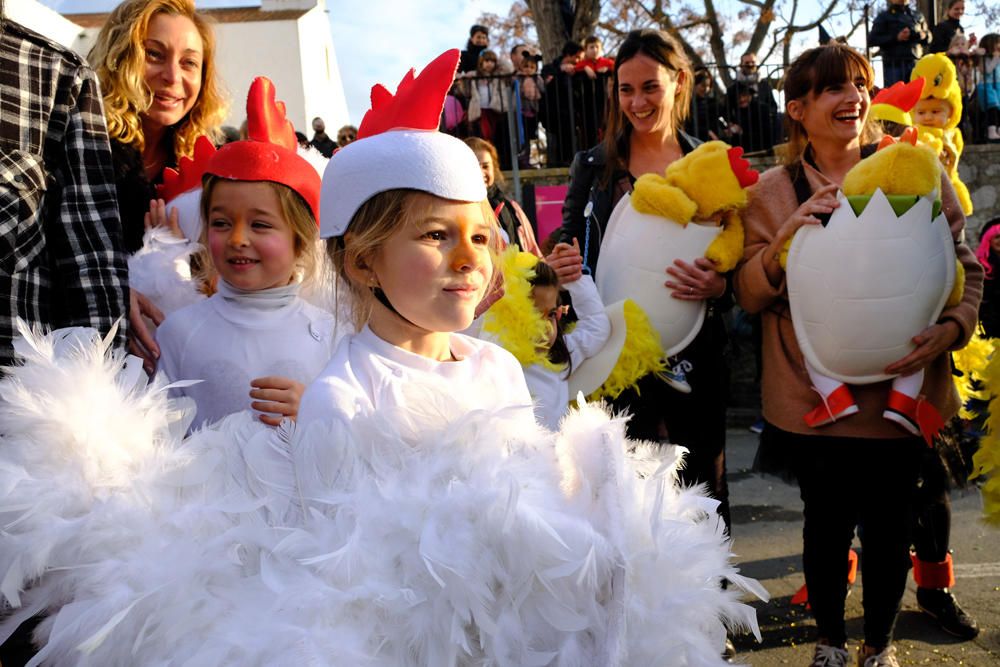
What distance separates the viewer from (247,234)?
2.03 meters

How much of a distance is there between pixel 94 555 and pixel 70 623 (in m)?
0.10

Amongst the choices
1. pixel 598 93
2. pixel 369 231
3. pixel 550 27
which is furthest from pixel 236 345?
pixel 550 27

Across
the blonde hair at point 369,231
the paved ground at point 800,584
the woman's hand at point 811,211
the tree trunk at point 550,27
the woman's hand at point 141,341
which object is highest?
the tree trunk at point 550,27

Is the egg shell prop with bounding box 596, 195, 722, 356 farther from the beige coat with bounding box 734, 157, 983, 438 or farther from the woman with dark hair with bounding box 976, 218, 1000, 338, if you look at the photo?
the woman with dark hair with bounding box 976, 218, 1000, 338

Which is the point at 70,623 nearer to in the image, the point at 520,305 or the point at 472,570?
the point at 472,570

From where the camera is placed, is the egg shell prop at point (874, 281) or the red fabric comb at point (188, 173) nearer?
the red fabric comb at point (188, 173)

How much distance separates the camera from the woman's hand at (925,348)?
97.6 inches

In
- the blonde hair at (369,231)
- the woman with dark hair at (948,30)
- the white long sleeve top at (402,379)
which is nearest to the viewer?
the white long sleeve top at (402,379)

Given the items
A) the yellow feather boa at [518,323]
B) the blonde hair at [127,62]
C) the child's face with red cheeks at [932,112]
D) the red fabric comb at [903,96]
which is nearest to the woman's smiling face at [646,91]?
the yellow feather boa at [518,323]

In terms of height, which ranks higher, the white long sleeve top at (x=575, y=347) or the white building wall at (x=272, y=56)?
the white building wall at (x=272, y=56)

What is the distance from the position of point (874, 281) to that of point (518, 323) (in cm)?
102

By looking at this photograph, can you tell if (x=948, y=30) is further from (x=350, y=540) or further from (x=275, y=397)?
(x=350, y=540)

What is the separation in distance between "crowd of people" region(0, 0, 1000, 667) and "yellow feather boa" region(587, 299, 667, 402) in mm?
15

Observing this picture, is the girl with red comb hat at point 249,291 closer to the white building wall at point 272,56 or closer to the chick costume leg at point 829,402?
the chick costume leg at point 829,402
